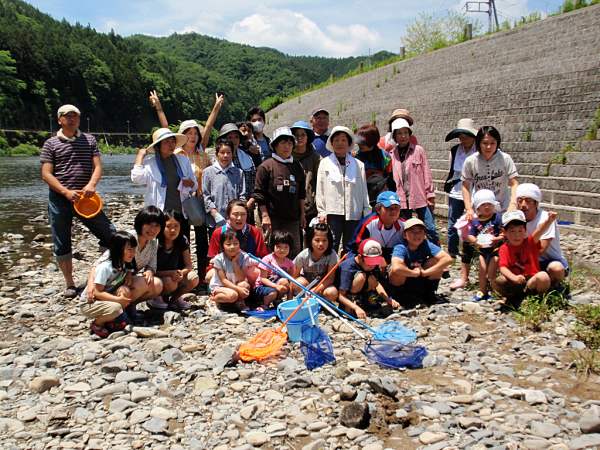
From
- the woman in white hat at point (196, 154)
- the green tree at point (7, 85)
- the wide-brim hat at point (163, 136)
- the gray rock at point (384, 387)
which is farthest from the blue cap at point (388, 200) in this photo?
the green tree at point (7, 85)

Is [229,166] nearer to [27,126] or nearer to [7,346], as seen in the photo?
[7,346]

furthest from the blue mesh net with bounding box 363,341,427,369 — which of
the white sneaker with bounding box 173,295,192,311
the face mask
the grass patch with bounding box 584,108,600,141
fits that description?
the grass patch with bounding box 584,108,600,141

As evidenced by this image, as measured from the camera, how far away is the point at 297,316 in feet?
14.6

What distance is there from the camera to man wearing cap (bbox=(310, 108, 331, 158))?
656cm

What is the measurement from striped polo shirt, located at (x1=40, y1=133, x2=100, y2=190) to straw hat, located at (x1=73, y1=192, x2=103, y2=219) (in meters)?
0.18

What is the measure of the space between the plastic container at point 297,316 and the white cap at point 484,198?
6.93ft

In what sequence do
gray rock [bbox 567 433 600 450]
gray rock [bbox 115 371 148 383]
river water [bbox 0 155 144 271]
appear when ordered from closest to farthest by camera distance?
gray rock [bbox 567 433 600 450] → gray rock [bbox 115 371 148 383] → river water [bbox 0 155 144 271]

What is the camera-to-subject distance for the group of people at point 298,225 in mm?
4891

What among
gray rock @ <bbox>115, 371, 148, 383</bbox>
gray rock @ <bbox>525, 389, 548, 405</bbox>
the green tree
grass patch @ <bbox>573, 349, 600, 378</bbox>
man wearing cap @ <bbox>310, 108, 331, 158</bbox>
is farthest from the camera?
the green tree

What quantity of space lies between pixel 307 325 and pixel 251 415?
4.02 feet

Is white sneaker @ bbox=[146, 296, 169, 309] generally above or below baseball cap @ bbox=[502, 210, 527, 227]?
below

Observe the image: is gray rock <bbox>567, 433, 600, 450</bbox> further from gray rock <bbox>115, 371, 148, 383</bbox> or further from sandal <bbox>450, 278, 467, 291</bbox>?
sandal <bbox>450, 278, 467, 291</bbox>

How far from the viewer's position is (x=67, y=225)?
18.9ft

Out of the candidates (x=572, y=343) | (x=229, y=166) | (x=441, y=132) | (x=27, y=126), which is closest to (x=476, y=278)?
(x=572, y=343)
